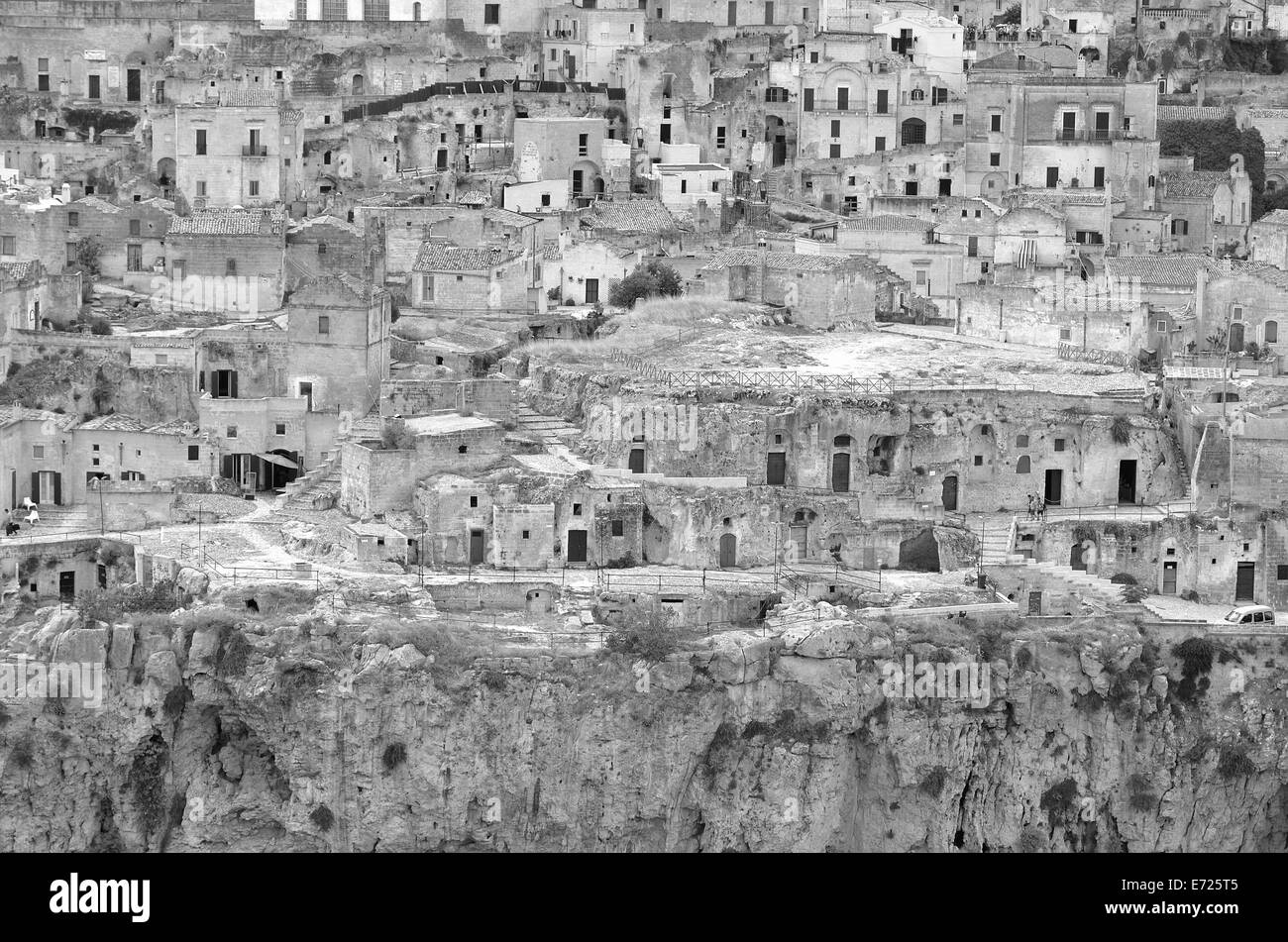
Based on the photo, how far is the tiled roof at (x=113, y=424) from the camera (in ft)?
221

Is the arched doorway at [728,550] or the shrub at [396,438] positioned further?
the shrub at [396,438]

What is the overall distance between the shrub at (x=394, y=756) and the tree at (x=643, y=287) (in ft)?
56.7

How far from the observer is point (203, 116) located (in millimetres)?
79250

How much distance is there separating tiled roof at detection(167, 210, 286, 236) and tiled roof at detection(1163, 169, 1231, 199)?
18.0 meters

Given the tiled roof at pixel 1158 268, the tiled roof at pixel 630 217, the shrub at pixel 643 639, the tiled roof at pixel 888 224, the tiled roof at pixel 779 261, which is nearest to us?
the shrub at pixel 643 639

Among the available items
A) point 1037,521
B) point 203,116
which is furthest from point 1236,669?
point 203,116

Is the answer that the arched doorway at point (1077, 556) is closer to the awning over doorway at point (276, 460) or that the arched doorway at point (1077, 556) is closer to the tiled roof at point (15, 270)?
the awning over doorway at point (276, 460)

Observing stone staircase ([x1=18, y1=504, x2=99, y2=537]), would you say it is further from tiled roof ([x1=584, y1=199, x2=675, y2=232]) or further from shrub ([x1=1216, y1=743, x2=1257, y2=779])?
shrub ([x1=1216, y1=743, x2=1257, y2=779])

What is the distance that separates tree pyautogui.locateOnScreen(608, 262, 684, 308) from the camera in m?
75.1

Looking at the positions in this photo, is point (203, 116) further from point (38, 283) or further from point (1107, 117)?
point (1107, 117)

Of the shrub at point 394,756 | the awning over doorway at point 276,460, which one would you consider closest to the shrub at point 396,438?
the awning over doorway at point 276,460

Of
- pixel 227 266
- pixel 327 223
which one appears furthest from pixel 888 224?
pixel 227 266

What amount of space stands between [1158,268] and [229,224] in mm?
17210

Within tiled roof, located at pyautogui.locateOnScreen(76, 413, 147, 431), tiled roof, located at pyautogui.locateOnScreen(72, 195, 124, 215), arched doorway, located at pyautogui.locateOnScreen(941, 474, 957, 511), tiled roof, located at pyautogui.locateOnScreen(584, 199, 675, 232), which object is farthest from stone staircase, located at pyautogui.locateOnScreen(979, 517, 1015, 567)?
tiled roof, located at pyautogui.locateOnScreen(72, 195, 124, 215)
